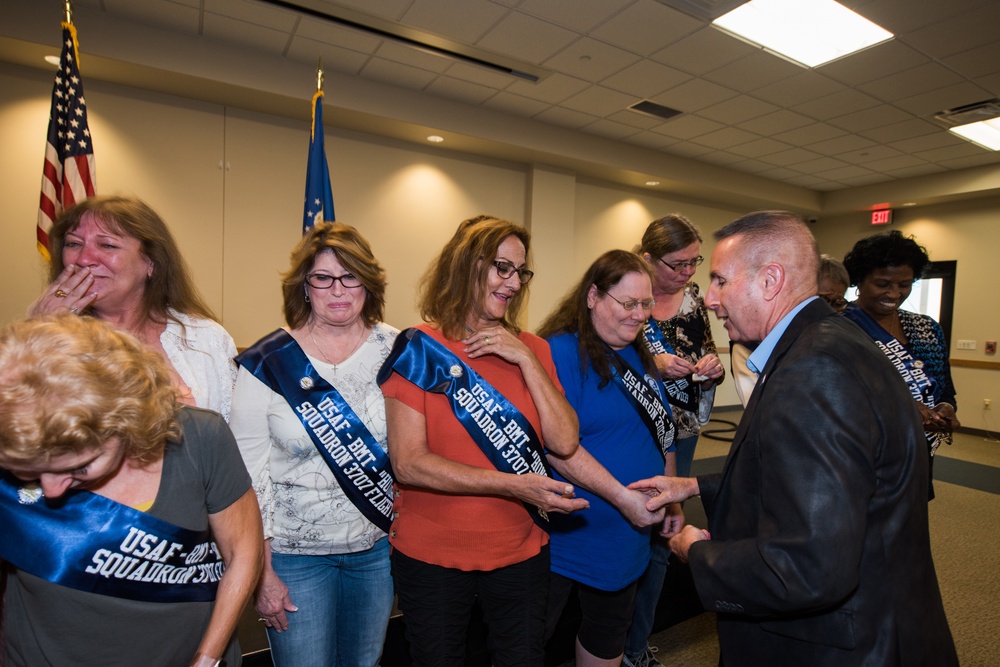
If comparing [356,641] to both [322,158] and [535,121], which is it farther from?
[535,121]

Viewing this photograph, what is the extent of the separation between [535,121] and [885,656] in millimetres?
5551

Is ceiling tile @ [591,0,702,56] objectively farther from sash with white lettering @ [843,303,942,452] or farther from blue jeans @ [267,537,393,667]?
blue jeans @ [267,537,393,667]

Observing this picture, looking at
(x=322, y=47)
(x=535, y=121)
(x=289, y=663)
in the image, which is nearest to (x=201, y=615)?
(x=289, y=663)

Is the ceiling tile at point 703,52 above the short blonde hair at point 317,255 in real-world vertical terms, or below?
above

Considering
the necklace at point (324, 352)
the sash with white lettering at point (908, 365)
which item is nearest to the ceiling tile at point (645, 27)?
the sash with white lettering at point (908, 365)

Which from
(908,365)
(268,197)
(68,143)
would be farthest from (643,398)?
(268,197)

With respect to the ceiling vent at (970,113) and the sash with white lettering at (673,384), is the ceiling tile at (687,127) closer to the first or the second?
the ceiling vent at (970,113)

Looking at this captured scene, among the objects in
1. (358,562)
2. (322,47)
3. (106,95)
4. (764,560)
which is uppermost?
(322,47)

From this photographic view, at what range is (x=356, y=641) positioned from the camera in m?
1.33

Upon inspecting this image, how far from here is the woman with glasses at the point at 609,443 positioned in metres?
1.52

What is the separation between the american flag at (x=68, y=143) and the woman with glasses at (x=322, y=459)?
6.51 feet

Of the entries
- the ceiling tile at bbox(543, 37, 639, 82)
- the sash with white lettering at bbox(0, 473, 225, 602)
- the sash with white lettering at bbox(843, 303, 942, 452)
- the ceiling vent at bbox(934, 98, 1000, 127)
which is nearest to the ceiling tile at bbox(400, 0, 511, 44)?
the ceiling tile at bbox(543, 37, 639, 82)

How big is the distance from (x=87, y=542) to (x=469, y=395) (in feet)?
2.51

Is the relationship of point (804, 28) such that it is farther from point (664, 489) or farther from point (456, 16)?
point (664, 489)
